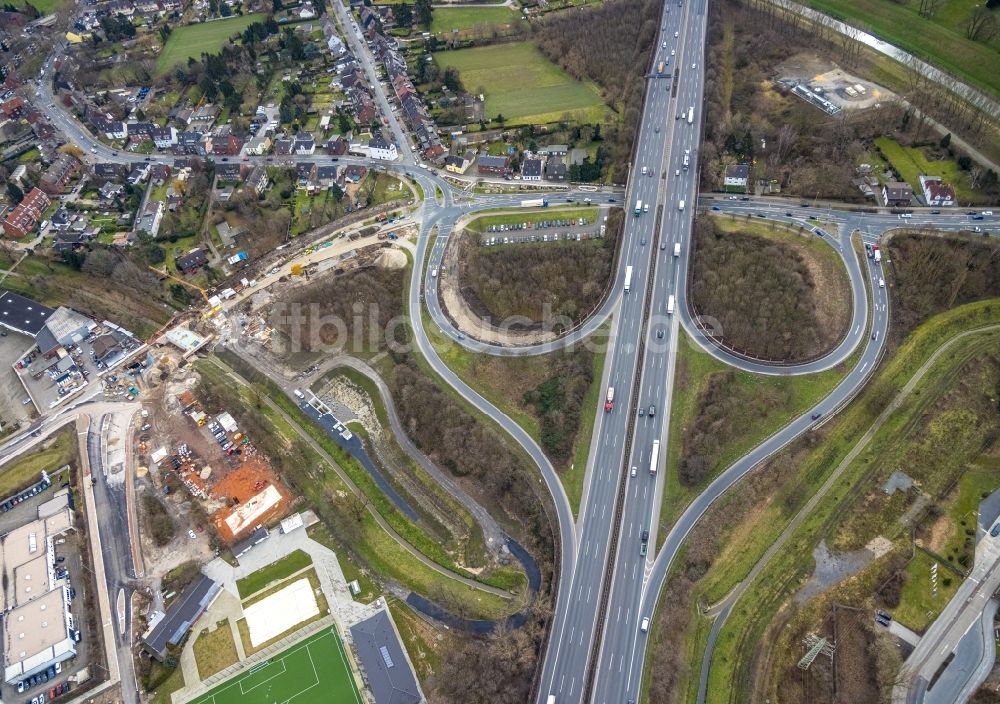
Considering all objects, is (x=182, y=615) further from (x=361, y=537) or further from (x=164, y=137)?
(x=164, y=137)

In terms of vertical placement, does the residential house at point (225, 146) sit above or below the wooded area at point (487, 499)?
above

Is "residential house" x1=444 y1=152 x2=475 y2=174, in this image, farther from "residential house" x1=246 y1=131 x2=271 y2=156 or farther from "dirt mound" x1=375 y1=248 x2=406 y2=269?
"residential house" x1=246 y1=131 x2=271 y2=156

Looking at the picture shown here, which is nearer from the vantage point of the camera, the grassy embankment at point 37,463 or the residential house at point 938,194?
the grassy embankment at point 37,463

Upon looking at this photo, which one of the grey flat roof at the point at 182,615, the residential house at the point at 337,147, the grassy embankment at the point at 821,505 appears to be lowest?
the grey flat roof at the point at 182,615

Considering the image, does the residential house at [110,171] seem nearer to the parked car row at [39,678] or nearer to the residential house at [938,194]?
the parked car row at [39,678]

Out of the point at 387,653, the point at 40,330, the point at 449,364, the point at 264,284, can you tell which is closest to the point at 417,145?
the point at 264,284

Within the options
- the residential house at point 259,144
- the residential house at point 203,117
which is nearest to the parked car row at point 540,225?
the residential house at point 259,144

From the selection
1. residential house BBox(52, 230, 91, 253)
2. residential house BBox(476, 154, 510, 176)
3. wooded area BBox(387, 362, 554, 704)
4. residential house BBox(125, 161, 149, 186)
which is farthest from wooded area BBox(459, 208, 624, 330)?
residential house BBox(125, 161, 149, 186)
